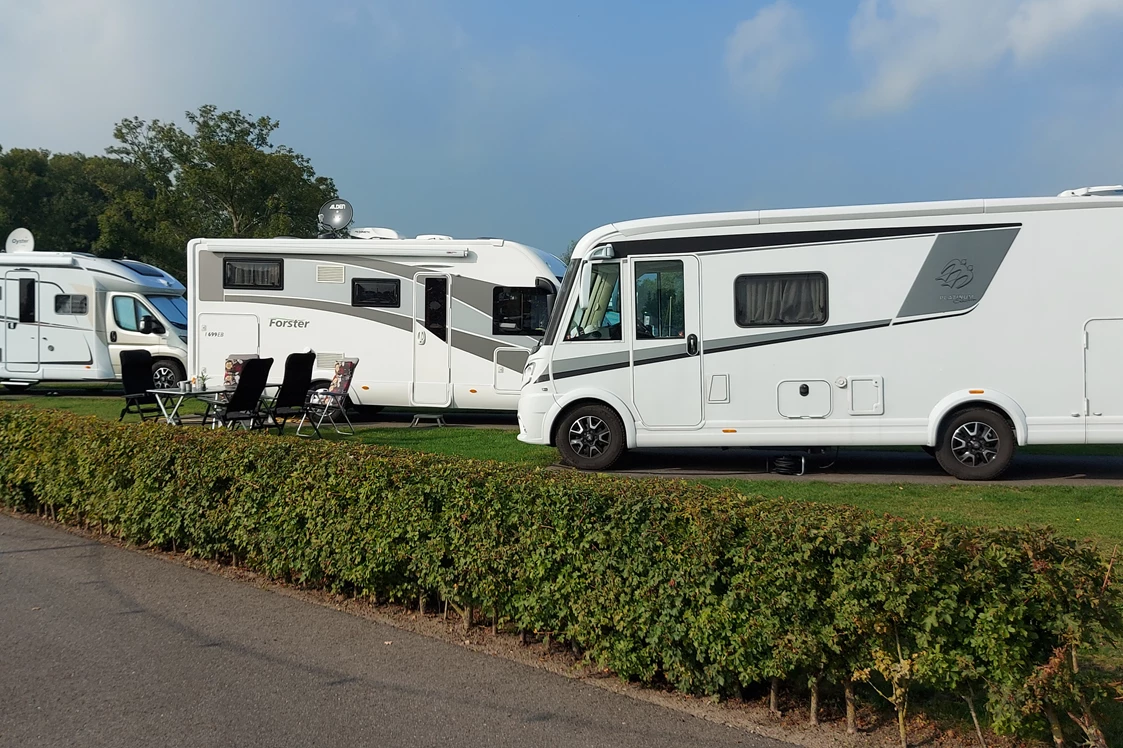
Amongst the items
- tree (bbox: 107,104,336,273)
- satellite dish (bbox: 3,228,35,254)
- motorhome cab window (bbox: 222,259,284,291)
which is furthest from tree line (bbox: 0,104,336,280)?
motorhome cab window (bbox: 222,259,284,291)

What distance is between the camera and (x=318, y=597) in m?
5.52

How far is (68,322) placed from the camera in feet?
58.5

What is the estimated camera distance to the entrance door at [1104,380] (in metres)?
8.83

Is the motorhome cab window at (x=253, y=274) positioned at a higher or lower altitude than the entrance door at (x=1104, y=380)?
higher

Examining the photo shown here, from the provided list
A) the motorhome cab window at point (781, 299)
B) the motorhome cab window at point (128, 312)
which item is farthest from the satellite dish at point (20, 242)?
the motorhome cab window at point (781, 299)

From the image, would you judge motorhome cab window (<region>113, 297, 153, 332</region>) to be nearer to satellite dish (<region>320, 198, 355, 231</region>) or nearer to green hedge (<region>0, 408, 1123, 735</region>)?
satellite dish (<region>320, 198, 355, 231</region>)

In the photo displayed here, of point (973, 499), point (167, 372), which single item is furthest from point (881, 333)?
point (167, 372)

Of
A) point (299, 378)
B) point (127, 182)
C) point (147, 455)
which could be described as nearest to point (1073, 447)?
point (299, 378)

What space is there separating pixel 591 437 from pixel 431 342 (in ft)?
14.6

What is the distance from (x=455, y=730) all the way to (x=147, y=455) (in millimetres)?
3833

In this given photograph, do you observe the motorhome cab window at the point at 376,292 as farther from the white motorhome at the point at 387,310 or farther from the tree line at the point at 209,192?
the tree line at the point at 209,192

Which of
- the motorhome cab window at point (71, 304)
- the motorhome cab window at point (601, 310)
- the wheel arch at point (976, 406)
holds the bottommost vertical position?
the wheel arch at point (976, 406)

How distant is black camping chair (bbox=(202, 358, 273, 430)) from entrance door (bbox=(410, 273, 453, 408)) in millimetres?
2663

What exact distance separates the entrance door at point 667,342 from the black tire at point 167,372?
11602 millimetres
